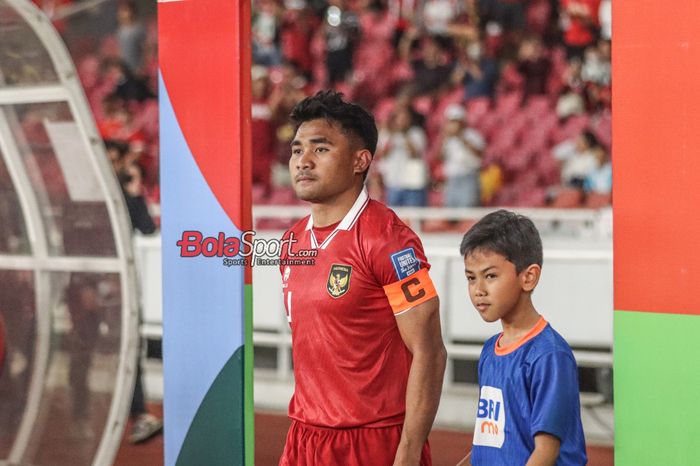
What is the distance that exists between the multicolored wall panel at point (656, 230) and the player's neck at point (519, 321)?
0.28 m

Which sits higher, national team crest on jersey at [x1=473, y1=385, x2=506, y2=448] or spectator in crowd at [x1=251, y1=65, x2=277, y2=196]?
spectator in crowd at [x1=251, y1=65, x2=277, y2=196]

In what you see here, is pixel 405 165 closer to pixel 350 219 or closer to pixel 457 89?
pixel 457 89

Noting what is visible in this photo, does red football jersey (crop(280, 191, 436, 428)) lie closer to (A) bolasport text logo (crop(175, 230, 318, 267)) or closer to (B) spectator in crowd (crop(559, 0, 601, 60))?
(A) bolasport text logo (crop(175, 230, 318, 267))

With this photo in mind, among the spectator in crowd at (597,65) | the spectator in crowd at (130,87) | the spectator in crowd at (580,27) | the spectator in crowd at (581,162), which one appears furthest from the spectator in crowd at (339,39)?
the spectator in crowd at (581,162)

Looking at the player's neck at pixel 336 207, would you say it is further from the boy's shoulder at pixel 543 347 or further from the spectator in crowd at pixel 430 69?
the spectator in crowd at pixel 430 69

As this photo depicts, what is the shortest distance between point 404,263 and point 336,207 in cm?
32

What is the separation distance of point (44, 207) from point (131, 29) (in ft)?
26.9

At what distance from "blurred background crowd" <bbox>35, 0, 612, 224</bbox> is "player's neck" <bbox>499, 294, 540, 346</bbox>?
486 centimetres

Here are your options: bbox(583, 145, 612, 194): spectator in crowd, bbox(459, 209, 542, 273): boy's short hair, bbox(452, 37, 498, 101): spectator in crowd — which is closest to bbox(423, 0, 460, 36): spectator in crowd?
bbox(452, 37, 498, 101): spectator in crowd

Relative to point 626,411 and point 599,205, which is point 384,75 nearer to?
point 599,205

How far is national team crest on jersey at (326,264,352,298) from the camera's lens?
2922 mm

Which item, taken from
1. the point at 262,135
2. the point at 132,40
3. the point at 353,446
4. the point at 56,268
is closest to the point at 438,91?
the point at 262,135

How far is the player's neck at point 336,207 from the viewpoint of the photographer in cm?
304

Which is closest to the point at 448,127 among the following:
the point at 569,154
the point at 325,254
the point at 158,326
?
the point at 569,154
